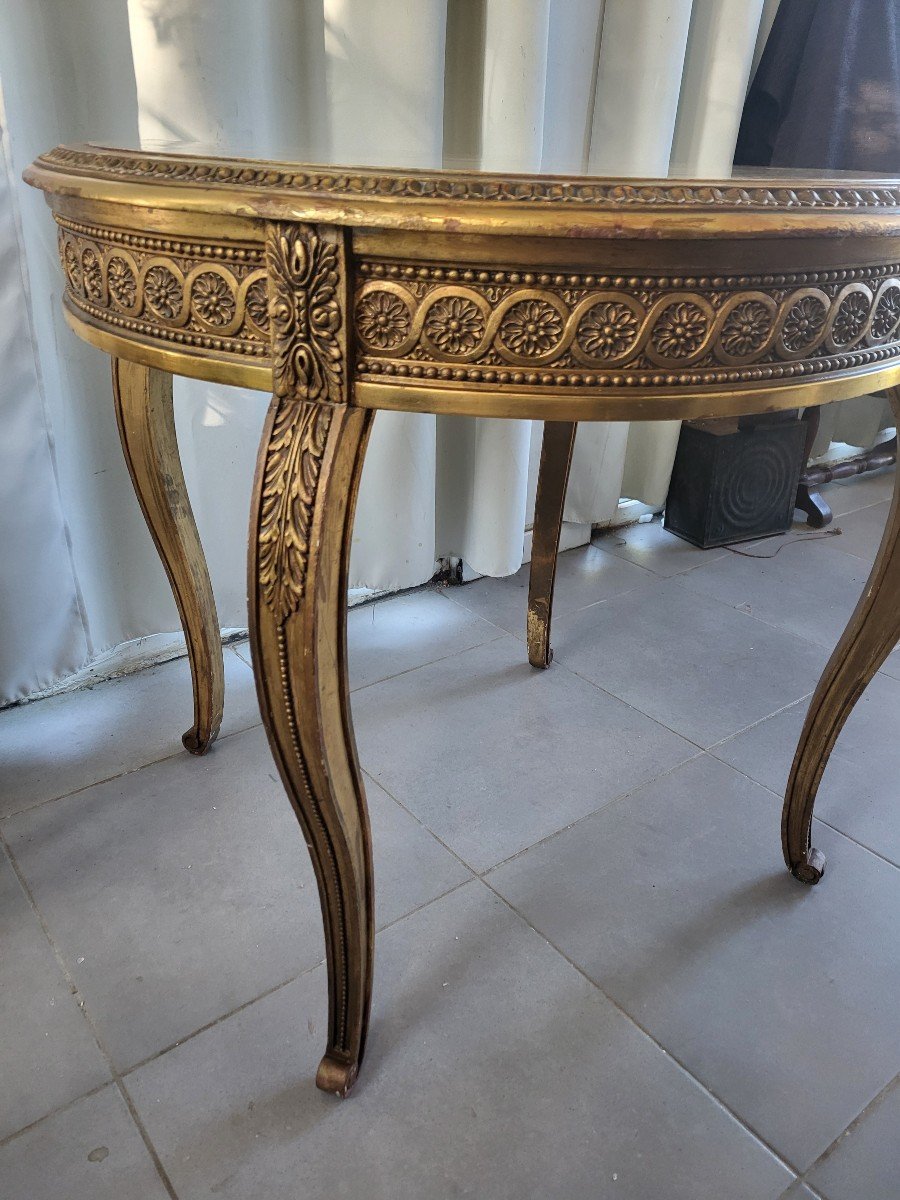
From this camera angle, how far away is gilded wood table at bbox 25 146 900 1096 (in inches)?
20.6

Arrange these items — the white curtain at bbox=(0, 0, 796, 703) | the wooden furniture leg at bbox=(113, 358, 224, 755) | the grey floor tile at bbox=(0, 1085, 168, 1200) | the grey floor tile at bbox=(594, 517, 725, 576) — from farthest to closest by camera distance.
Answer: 1. the grey floor tile at bbox=(594, 517, 725, 576)
2. the white curtain at bbox=(0, 0, 796, 703)
3. the wooden furniture leg at bbox=(113, 358, 224, 755)
4. the grey floor tile at bbox=(0, 1085, 168, 1200)

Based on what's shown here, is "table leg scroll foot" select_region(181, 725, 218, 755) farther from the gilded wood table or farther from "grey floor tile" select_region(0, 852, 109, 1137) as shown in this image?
the gilded wood table

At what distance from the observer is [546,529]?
1.37 meters

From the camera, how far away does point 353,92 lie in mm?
1194

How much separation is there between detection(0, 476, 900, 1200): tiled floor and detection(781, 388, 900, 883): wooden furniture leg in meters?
0.06

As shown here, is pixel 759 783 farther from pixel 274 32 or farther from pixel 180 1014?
pixel 274 32

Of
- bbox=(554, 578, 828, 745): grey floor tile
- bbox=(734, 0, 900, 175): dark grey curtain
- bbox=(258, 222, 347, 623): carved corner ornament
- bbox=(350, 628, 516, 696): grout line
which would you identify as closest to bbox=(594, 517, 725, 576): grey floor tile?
bbox=(554, 578, 828, 745): grey floor tile

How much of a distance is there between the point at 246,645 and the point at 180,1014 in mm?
737

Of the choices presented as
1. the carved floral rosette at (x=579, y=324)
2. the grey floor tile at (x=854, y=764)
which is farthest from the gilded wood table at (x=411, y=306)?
the grey floor tile at (x=854, y=764)

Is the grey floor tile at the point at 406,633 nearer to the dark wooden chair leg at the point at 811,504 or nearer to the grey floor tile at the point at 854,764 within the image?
the grey floor tile at the point at 854,764

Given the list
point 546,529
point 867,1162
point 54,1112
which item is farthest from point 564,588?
point 54,1112

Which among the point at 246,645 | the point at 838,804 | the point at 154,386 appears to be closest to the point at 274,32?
the point at 154,386

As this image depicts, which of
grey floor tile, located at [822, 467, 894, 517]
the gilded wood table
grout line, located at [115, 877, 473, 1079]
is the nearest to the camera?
the gilded wood table

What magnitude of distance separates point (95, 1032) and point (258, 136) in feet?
3.54
